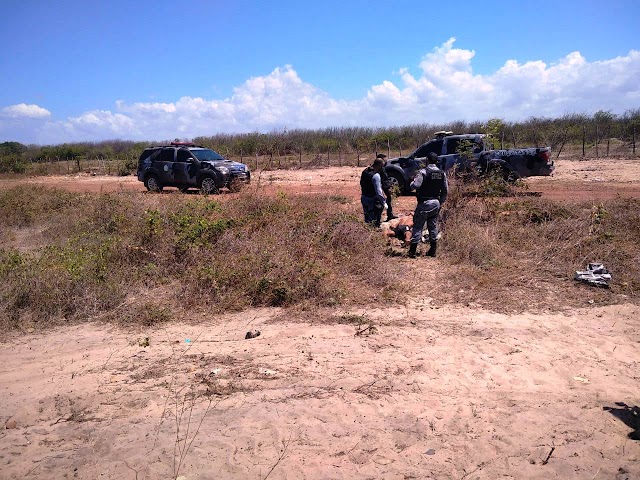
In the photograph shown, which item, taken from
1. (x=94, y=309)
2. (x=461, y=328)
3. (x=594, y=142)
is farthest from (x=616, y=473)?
(x=594, y=142)

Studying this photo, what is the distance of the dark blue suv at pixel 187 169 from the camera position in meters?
15.6

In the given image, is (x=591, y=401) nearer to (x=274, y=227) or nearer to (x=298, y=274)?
(x=298, y=274)

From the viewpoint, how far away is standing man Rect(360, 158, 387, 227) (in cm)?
901

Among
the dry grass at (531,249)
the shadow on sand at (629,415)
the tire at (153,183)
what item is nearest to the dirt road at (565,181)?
the tire at (153,183)

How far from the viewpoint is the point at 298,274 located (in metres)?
6.42

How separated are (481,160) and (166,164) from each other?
10552 mm

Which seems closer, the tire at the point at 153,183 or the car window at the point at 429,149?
the car window at the point at 429,149

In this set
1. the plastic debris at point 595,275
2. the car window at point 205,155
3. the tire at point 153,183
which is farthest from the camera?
the tire at point 153,183

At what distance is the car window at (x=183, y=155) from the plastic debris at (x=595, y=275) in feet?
42.9

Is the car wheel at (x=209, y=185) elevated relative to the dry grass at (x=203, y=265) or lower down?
elevated

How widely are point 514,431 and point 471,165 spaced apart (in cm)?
847

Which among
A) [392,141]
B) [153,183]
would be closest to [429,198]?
[153,183]

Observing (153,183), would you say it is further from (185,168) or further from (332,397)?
(332,397)

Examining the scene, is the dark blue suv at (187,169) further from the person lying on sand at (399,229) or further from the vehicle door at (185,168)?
the person lying on sand at (399,229)
